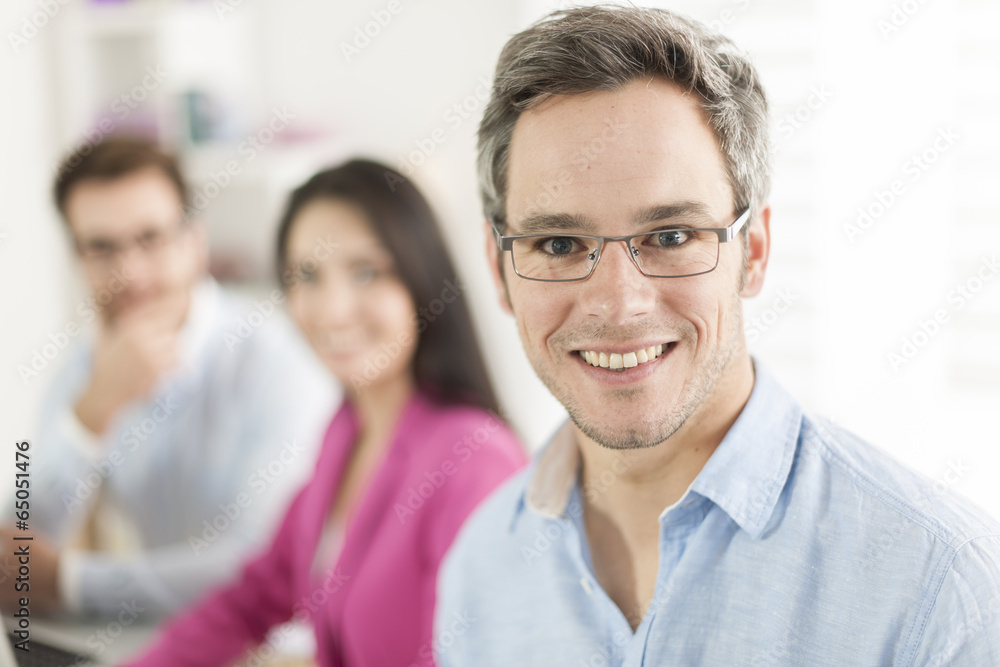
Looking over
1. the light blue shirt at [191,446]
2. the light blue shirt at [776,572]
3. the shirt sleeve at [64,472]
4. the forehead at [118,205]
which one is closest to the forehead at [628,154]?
the light blue shirt at [776,572]

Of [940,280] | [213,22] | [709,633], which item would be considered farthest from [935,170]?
[213,22]

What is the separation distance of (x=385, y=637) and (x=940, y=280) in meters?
1.40

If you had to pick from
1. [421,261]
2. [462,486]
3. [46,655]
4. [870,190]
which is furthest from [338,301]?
[870,190]

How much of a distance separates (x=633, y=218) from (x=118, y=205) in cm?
169

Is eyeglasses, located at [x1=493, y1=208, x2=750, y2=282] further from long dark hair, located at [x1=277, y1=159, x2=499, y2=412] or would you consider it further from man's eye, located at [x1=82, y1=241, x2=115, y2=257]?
man's eye, located at [x1=82, y1=241, x2=115, y2=257]

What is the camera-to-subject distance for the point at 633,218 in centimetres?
90

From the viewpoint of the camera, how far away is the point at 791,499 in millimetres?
912

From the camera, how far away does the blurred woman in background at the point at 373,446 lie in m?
1.49

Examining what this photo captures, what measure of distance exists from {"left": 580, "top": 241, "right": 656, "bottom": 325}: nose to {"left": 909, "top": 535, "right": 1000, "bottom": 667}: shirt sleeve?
40 cm

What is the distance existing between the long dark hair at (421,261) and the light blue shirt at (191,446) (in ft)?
2.05

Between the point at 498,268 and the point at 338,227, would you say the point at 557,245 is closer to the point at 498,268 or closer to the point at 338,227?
the point at 498,268

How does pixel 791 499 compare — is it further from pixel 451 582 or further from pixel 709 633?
pixel 451 582

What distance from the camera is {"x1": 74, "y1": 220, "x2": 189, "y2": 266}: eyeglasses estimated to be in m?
2.16

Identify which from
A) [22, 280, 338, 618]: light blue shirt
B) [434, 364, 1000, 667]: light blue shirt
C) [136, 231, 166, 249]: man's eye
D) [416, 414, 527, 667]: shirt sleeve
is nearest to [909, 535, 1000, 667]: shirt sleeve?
[434, 364, 1000, 667]: light blue shirt
